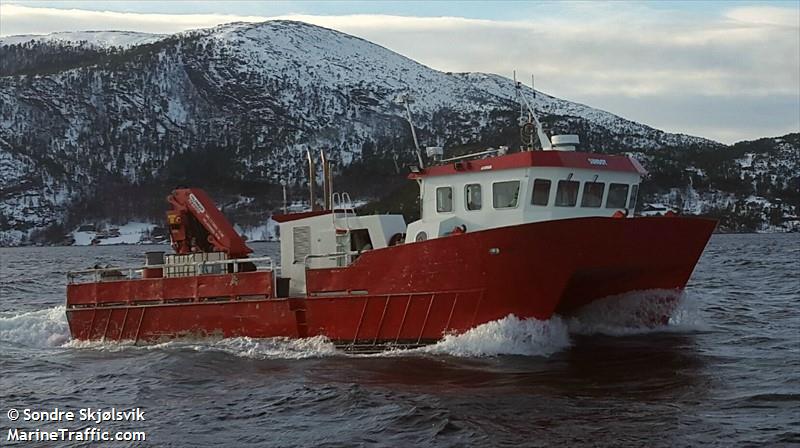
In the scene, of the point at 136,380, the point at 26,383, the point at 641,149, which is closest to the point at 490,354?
the point at 136,380

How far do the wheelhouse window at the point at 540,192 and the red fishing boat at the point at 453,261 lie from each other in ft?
0.09

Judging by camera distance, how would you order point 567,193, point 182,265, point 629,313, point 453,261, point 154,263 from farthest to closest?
point 154,263, point 182,265, point 629,313, point 567,193, point 453,261

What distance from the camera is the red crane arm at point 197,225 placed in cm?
2262

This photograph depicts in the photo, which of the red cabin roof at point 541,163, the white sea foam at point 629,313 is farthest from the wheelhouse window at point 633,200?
the white sea foam at point 629,313

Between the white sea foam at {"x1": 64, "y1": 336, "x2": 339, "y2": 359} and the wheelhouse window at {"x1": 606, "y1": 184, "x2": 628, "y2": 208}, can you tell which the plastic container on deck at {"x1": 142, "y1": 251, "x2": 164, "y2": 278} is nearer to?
the white sea foam at {"x1": 64, "y1": 336, "x2": 339, "y2": 359}

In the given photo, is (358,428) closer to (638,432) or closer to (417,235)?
(638,432)

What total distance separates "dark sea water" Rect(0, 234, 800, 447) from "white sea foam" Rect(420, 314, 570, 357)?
0.08 feet

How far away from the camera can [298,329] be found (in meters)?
19.2

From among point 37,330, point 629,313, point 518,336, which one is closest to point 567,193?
point 518,336

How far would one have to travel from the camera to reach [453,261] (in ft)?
56.6

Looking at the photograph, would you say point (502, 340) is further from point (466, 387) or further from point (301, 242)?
point (301, 242)

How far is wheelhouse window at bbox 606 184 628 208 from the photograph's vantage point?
1906cm

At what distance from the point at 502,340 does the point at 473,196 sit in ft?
9.77

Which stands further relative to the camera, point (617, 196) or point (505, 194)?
point (617, 196)
